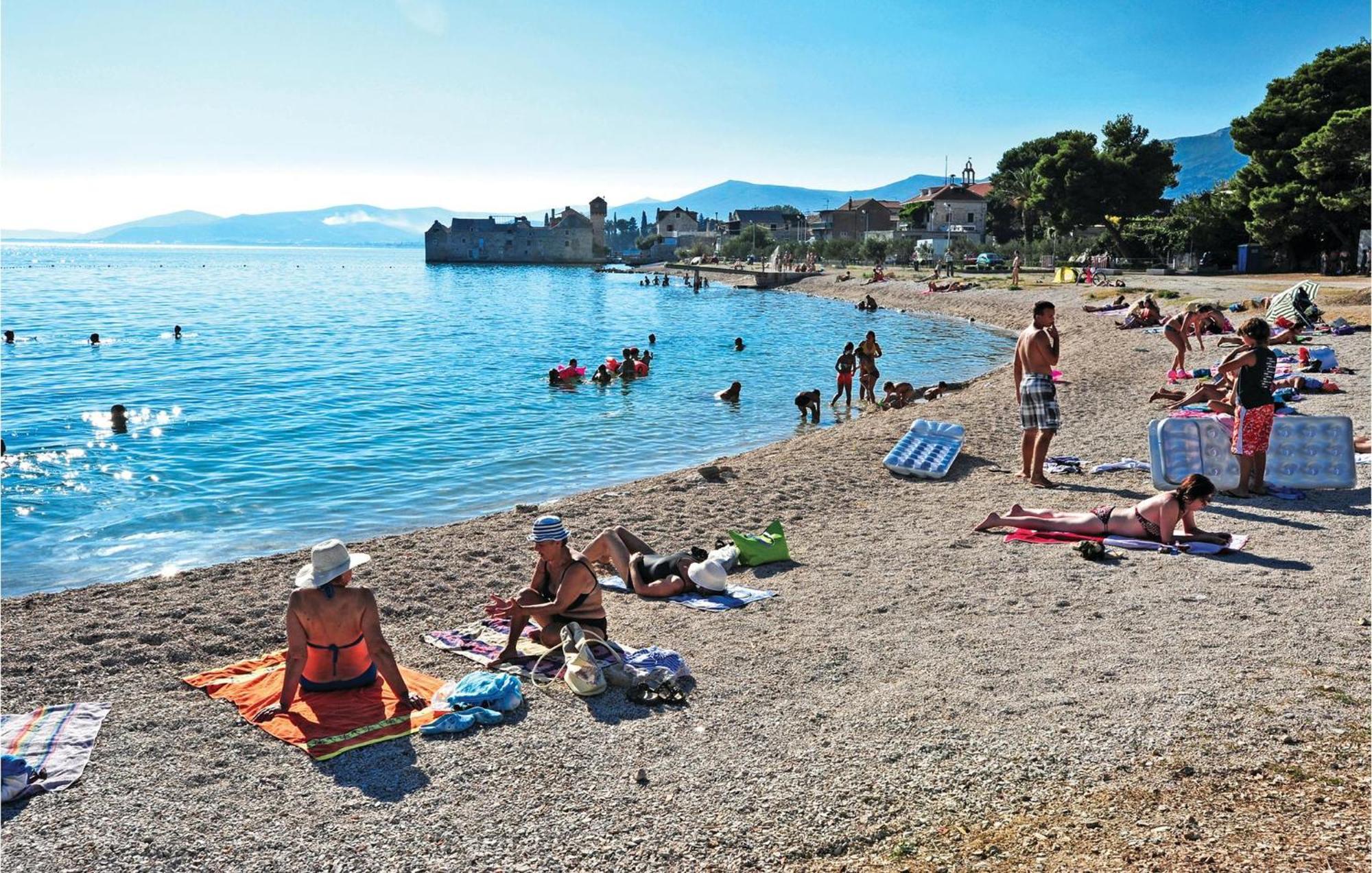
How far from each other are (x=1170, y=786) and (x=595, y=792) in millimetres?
2583

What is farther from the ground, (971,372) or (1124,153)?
Answer: (1124,153)

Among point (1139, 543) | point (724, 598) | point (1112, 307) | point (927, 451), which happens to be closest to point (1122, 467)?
point (927, 451)

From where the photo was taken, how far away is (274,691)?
5852 mm

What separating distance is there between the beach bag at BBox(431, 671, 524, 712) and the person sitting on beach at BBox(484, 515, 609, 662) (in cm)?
64

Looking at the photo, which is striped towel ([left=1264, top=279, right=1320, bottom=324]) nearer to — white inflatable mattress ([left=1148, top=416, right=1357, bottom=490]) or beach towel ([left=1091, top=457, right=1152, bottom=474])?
beach towel ([left=1091, top=457, right=1152, bottom=474])

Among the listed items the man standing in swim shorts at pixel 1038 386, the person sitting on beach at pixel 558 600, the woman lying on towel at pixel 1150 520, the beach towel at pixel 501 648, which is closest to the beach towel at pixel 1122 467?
the man standing in swim shorts at pixel 1038 386

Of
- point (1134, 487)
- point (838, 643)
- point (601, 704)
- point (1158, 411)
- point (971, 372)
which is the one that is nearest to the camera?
point (601, 704)

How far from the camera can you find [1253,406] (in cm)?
938

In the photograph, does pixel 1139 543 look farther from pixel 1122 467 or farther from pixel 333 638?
pixel 333 638

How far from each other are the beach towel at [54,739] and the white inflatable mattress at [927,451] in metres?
8.86

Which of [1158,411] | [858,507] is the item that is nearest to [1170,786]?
[858,507]

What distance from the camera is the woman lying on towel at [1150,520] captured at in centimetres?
802

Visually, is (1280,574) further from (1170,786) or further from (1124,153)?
(1124,153)

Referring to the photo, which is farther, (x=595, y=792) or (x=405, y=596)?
(x=405, y=596)
